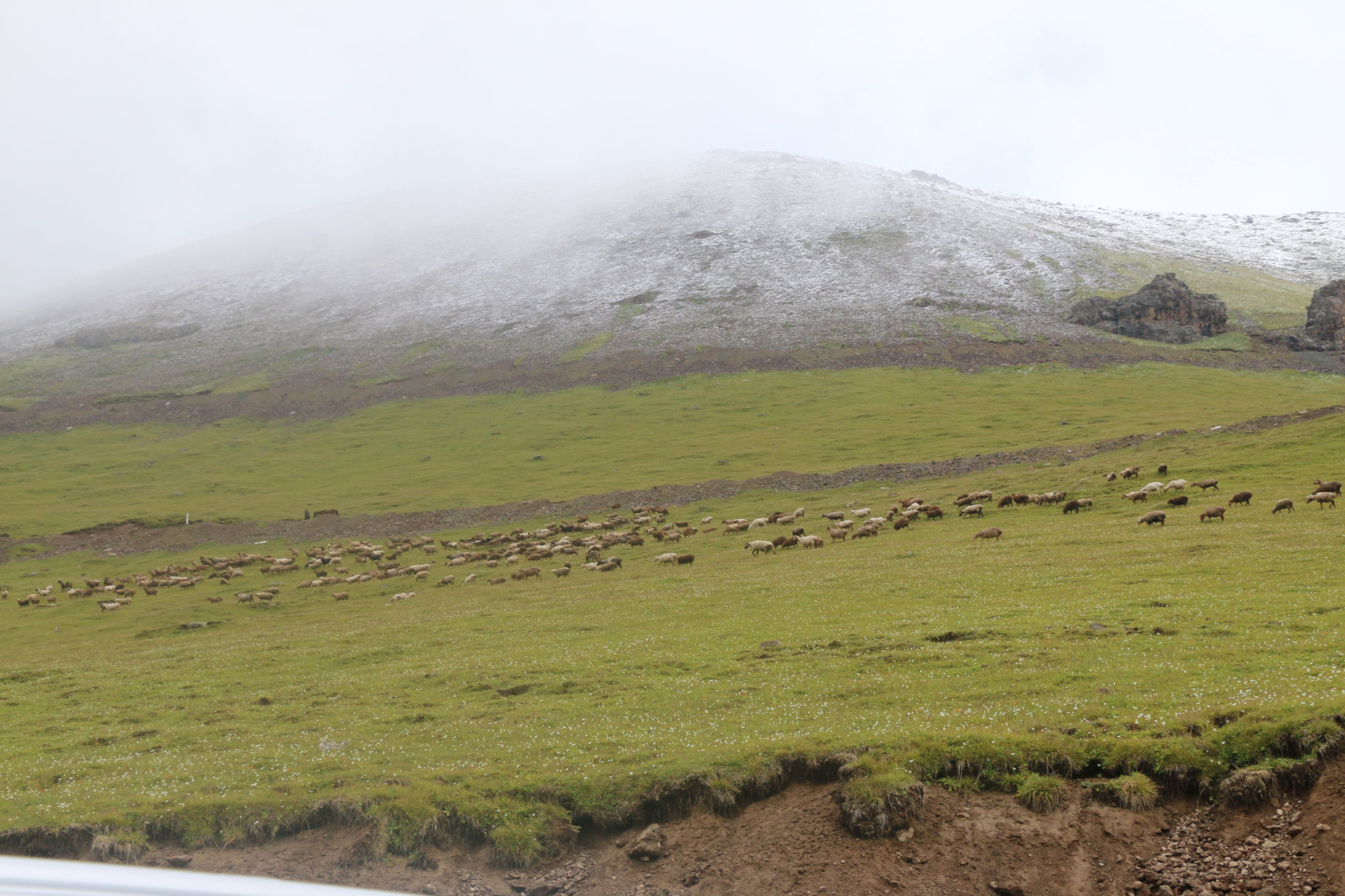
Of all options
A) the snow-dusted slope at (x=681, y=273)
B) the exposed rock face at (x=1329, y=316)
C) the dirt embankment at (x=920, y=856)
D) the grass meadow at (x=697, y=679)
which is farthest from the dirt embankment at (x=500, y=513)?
the exposed rock face at (x=1329, y=316)

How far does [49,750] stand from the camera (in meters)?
18.9

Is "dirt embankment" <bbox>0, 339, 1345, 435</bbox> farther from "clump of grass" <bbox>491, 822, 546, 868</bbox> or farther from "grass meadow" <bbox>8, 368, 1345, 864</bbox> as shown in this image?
"clump of grass" <bbox>491, 822, 546, 868</bbox>

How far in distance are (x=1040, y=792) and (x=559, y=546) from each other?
36.4 m

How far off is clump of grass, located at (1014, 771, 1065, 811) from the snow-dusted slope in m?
99.2

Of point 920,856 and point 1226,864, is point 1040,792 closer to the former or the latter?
point 920,856

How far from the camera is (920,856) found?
1177 centimetres

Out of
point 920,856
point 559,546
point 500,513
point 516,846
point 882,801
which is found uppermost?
point 882,801

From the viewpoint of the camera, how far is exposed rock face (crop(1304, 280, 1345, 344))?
313 ft

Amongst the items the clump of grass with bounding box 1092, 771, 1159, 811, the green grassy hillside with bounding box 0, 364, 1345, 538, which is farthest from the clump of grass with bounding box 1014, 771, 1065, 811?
the green grassy hillside with bounding box 0, 364, 1345, 538

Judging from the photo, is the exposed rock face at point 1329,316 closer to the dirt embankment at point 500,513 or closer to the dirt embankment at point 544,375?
the dirt embankment at point 544,375

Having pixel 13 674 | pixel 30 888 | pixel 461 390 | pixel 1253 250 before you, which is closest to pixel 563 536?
pixel 13 674

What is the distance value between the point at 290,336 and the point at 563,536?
103m

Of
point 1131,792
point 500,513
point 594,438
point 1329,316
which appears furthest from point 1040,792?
point 1329,316

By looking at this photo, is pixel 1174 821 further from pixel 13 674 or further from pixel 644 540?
pixel 644 540
